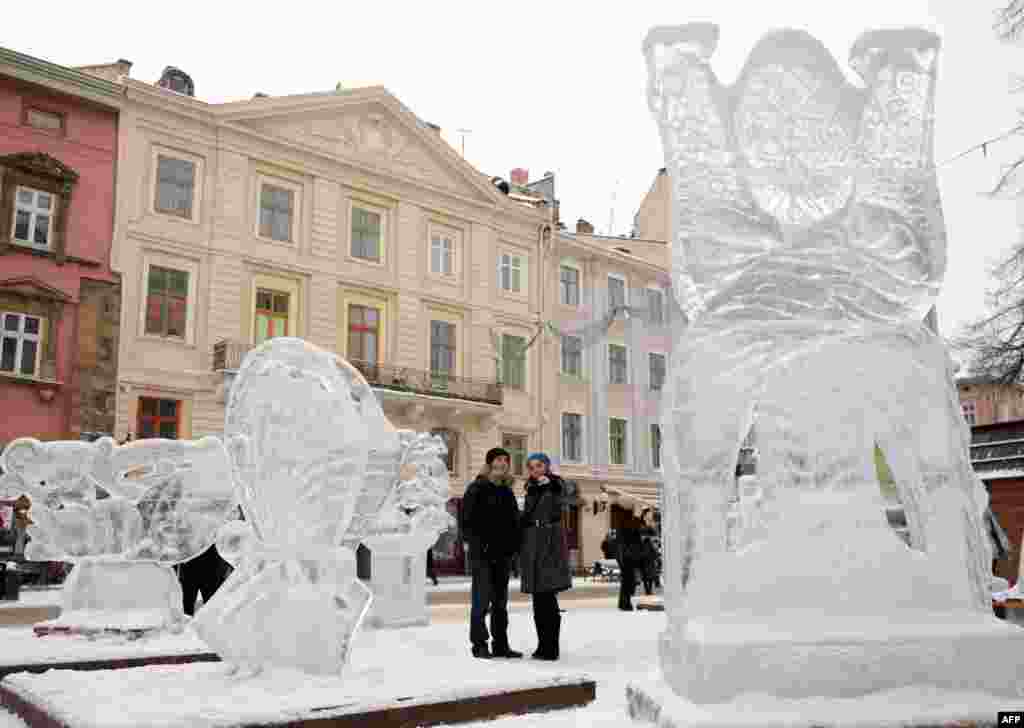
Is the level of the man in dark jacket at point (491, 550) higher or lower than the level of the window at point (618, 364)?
lower

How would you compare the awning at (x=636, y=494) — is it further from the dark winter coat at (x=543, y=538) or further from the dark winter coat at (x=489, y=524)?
the dark winter coat at (x=489, y=524)

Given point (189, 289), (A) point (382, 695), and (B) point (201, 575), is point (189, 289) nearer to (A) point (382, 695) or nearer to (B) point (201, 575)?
(B) point (201, 575)

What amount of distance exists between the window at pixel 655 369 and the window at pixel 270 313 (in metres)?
12.9

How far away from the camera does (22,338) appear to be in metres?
17.8

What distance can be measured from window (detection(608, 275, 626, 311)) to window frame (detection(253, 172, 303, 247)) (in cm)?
1087

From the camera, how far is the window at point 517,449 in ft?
82.8

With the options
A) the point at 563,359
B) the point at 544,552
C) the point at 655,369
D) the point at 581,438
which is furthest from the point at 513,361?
the point at 544,552

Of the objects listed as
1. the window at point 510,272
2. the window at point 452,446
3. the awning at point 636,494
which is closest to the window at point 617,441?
the awning at point 636,494

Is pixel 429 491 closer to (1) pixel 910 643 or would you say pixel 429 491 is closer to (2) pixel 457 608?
(2) pixel 457 608

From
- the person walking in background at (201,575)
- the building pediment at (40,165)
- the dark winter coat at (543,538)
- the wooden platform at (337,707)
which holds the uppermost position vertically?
the building pediment at (40,165)

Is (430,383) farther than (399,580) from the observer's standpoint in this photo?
Yes

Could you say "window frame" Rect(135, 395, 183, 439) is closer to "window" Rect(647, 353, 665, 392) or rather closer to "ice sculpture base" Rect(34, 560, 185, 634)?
"ice sculpture base" Rect(34, 560, 185, 634)

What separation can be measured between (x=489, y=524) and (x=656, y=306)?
25.3 metres

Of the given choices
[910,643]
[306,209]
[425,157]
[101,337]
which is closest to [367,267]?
[306,209]
